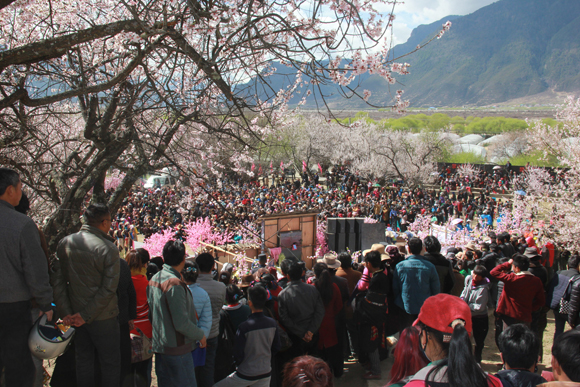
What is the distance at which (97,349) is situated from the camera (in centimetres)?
255

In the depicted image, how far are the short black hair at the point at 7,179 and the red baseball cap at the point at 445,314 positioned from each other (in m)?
2.45

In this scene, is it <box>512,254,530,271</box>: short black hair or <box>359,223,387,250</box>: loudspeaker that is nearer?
<box>512,254,530,271</box>: short black hair

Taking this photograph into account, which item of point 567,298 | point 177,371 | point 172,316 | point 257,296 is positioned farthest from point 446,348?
point 567,298

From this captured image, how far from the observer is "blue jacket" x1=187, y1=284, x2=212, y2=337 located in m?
2.88

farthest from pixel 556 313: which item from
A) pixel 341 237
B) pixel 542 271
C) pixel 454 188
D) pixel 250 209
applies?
pixel 454 188

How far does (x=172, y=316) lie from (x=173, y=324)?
6 centimetres

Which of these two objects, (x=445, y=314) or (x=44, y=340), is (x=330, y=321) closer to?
(x=445, y=314)

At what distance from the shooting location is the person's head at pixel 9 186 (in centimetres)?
228

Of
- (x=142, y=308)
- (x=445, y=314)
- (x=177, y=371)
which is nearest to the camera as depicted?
(x=445, y=314)

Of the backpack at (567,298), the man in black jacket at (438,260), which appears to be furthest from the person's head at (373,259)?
the backpack at (567,298)

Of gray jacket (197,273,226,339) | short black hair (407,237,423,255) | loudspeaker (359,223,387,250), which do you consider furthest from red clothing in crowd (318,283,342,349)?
loudspeaker (359,223,387,250)

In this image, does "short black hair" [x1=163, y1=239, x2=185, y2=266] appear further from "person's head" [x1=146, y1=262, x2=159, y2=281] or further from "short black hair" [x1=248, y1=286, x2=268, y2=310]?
"person's head" [x1=146, y1=262, x2=159, y2=281]

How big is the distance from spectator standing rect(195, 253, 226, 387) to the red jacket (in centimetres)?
301

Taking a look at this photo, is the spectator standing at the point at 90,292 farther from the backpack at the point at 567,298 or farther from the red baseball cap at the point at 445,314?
the backpack at the point at 567,298
